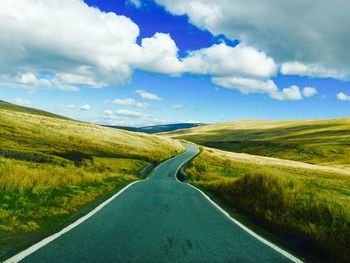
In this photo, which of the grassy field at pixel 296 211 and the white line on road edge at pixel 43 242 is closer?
the white line on road edge at pixel 43 242

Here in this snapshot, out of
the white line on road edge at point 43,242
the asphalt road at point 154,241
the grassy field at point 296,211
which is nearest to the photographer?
the white line on road edge at point 43,242

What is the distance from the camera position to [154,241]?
8727 mm

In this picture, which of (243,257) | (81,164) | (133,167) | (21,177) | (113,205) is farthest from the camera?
(133,167)

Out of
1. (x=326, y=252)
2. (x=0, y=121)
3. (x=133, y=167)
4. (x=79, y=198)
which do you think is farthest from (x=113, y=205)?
(x=0, y=121)

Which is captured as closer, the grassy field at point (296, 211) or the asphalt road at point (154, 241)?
the asphalt road at point (154, 241)

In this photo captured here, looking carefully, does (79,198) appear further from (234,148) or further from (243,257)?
(234,148)

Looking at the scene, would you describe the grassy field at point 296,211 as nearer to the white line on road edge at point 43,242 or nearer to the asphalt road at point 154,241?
the asphalt road at point 154,241

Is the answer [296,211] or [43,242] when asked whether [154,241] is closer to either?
[43,242]

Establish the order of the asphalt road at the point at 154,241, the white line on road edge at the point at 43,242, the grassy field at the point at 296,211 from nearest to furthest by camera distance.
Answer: the white line on road edge at the point at 43,242
the asphalt road at the point at 154,241
the grassy field at the point at 296,211

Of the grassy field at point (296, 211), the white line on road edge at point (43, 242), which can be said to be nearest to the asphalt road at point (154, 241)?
the white line on road edge at point (43, 242)

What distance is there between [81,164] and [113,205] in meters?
27.5

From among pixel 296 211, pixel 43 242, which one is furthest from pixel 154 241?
pixel 296 211

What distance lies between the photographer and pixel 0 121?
73.8 metres

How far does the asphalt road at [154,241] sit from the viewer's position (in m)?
7.35
